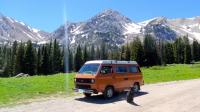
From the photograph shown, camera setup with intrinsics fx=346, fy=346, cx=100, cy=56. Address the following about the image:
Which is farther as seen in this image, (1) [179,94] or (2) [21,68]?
(2) [21,68]

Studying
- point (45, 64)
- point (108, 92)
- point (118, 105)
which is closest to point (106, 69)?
point (108, 92)

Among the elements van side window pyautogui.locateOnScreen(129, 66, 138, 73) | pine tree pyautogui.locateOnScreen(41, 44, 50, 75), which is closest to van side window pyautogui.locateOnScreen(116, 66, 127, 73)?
van side window pyautogui.locateOnScreen(129, 66, 138, 73)

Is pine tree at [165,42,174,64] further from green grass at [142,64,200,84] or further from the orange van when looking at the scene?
the orange van

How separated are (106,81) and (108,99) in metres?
1.30

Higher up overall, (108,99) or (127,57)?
(127,57)

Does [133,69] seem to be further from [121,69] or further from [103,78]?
[103,78]

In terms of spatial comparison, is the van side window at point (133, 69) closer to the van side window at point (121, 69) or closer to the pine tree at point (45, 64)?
the van side window at point (121, 69)

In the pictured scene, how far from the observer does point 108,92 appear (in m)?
25.2

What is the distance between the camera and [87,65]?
25.7 metres

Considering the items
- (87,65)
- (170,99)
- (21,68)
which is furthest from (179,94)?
(21,68)

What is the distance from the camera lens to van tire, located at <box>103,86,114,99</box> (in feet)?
81.7

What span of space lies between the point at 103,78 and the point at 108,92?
123cm

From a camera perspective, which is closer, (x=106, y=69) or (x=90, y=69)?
(x=90, y=69)

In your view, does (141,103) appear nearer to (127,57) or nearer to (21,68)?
(21,68)
